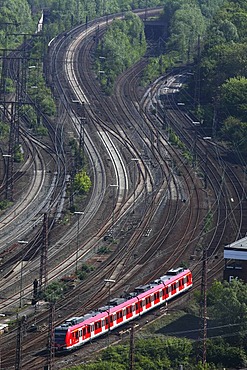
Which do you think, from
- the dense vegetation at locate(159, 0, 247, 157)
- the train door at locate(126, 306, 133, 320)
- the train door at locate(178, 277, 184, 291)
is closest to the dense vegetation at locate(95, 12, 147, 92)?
the dense vegetation at locate(159, 0, 247, 157)

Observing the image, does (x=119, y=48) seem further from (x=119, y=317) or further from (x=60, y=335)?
(x=60, y=335)

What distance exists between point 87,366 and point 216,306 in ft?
47.8

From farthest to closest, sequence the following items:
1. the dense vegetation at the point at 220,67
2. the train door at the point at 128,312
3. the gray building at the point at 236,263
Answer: the dense vegetation at the point at 220,67
the gray building at the point at 236,263
the train door at the point at 128,312

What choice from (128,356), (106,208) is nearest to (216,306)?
(128,356)

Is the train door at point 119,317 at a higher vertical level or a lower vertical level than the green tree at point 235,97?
lower

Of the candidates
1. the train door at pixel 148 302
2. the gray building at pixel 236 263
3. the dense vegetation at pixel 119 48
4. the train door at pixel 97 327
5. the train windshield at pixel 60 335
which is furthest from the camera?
the dense vegetation at pixel 119 48

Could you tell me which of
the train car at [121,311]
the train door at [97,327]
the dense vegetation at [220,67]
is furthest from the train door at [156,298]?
the dense vegetation at [220,67]

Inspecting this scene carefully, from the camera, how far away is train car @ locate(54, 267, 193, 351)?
78312mm

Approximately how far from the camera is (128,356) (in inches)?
2975

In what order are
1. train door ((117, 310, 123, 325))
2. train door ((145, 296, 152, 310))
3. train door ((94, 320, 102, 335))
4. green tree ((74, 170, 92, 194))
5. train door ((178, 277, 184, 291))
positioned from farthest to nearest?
green tree ((74, 170, 92, 194))
train door ((178, 277, 184, 291))
train door ((145, 296, 152, 310))
train door ((117, 310, 123, 325))
train door ((94, 320, 102, 335))

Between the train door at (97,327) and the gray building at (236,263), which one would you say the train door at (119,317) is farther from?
the gray building at (236,263)

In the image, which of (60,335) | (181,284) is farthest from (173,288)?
(60,335)

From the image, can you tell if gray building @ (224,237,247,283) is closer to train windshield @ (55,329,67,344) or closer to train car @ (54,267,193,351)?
train car @ (54,267,193,351)

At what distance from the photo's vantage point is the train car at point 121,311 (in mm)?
78312
